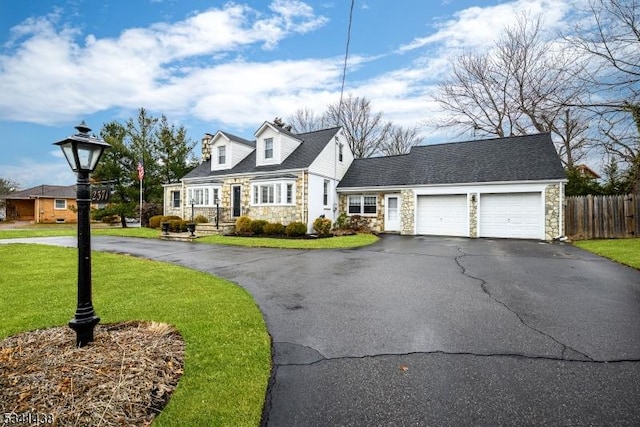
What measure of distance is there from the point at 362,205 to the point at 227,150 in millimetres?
10431

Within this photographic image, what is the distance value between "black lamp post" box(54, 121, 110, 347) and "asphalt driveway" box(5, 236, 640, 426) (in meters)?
2.10

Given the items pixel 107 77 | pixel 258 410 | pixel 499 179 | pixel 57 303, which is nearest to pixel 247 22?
pixel 107 77

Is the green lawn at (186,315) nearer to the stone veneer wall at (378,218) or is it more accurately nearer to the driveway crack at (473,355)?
the driveway crack at (473,355)

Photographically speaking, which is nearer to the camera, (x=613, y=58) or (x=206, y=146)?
(x=613, y=58)

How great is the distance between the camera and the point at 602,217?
47.0 ft

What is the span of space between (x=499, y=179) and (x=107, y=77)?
19643 millimetres

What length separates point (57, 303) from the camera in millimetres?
4930

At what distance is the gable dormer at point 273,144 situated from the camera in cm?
1956

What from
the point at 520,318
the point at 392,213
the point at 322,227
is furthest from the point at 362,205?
the point at 520,318

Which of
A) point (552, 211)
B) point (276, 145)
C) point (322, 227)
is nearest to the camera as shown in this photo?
point (552, 211)

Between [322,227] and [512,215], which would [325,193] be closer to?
[322,227]

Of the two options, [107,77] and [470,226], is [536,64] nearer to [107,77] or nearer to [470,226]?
[470,226]

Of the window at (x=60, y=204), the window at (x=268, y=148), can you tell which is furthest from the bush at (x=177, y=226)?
the window at (x=60, y=204)

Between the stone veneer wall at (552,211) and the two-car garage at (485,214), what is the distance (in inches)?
7.8
